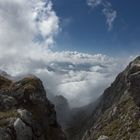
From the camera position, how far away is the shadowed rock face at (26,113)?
97.1 metres

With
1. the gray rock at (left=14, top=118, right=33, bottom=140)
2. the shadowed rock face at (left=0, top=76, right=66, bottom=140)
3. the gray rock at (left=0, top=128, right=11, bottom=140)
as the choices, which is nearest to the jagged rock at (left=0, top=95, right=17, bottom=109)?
the shadowed rock face at (left=0, top=76, right=66, bottom=140)

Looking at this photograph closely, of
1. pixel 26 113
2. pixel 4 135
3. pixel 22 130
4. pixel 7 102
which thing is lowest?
pixel 4 135

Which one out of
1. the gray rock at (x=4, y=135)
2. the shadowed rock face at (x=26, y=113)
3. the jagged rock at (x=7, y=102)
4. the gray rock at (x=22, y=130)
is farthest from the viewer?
the jagged rock at (x=7, y=102)

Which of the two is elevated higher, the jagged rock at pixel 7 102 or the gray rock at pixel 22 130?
the jagged rock at pixel 7 102

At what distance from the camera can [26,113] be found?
105 m

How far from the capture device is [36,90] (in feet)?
410

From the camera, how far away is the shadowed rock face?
318 feet

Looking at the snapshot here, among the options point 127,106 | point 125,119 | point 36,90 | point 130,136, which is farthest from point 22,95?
point 127,106

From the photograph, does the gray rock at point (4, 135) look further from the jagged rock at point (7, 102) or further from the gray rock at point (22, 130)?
the jagged rock at point (7, 102)

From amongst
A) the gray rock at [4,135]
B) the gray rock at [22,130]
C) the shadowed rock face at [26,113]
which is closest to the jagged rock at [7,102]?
the shadowed rock face at [26,113]

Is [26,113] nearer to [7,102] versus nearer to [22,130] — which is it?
[22,130]

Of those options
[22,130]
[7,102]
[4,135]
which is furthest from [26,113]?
[4,135]

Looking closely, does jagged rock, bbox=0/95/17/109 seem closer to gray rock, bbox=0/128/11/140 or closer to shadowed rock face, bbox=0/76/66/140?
shadowed rock face, bbox=0/76/66/140

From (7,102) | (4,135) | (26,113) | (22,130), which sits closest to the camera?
(4,135)
